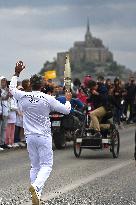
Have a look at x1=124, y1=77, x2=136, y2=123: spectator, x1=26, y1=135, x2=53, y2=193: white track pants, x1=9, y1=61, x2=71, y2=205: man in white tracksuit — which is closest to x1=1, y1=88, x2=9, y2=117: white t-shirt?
x1=9, y1=61, x2=71, y2=205: man in white tracksuit

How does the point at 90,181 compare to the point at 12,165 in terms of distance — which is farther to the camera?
the point at 12,165

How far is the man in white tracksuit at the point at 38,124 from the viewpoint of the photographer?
953 centimetres

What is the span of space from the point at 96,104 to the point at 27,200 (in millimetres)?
7367

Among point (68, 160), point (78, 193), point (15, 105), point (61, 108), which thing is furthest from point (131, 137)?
point (61, 108)

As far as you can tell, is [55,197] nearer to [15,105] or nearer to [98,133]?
[98,133]

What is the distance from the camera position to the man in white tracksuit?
375 inches

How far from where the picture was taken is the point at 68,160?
53.7 feet

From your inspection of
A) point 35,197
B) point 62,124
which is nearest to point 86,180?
point 35,197

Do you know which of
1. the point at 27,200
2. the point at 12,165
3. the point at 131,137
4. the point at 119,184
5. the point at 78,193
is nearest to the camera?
the point at 27,200

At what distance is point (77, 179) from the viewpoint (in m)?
12.8

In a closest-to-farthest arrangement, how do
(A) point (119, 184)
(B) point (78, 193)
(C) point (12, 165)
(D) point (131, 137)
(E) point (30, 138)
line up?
(E) point (30, 138) → (B) point (78, 193) → (A) point (119, 184) → (C) point (12, 165) → (D) point (131, 137)

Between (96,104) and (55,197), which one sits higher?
(96,104)

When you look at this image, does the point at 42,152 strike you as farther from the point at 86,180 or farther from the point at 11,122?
the point at 11,122

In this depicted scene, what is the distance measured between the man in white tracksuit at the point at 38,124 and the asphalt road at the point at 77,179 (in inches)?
30.7
